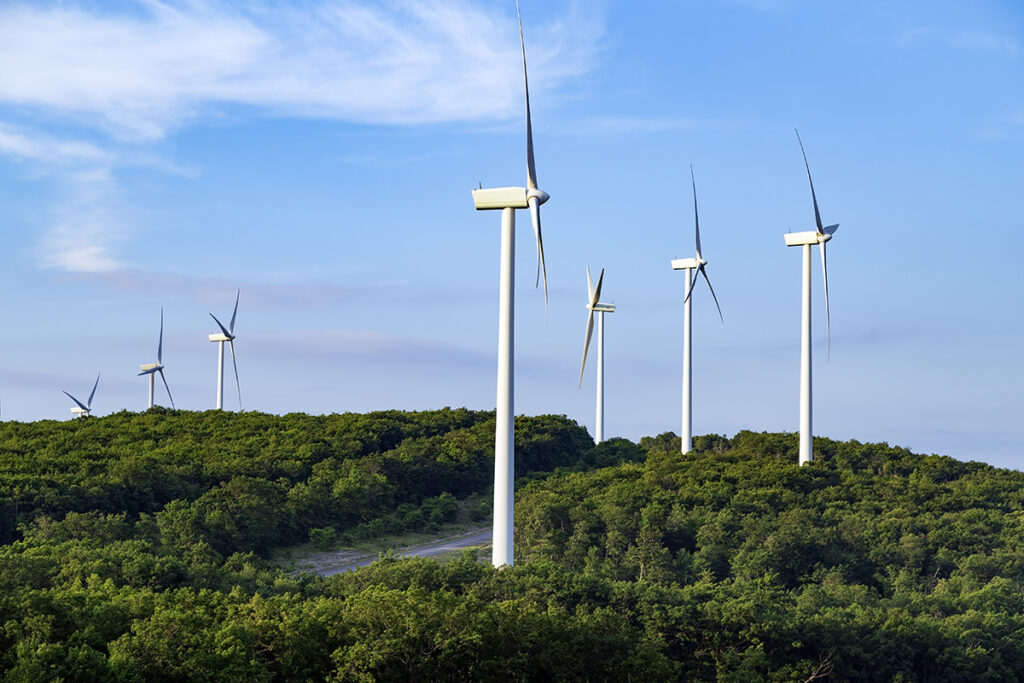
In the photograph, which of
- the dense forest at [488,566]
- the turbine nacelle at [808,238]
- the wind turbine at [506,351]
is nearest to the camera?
the dense forest at [488,566]

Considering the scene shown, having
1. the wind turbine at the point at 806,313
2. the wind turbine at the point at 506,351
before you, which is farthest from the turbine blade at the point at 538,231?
the wind turbine at the point at 806,313

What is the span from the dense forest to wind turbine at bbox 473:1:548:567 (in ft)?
6.42

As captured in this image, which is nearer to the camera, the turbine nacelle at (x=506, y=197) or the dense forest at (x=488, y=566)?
the dense forest at (x=488, y=566)

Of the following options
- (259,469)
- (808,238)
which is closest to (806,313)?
(808,238)

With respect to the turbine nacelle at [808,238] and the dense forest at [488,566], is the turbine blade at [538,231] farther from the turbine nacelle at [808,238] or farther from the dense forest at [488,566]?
the turbine nacelle at [808,238]

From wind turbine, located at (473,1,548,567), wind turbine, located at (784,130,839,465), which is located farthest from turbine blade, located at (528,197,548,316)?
wind turbine, located at (784,130,839,465)

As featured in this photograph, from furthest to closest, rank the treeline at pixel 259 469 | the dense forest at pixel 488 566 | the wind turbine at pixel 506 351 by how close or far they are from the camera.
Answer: the treeline at pixel 259 469
the wind turbine at pixel 506 351
the dense forest at pixel 488 566

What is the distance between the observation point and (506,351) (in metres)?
45.8

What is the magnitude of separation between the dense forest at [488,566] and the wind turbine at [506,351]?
1956 mm

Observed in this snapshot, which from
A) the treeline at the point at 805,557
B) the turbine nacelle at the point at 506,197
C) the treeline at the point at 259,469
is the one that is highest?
the turbine nacelle at the point at 506,197

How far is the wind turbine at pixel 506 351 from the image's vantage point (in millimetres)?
45469

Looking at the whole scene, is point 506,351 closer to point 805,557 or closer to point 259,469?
point 805,557

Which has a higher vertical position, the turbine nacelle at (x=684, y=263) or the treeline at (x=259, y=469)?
the turbine nacelle at (x=684, y=263)

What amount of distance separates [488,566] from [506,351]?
9.49m
